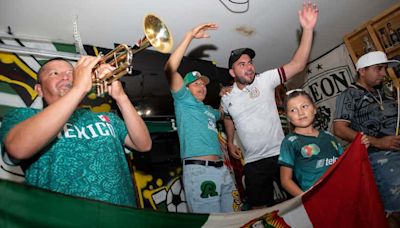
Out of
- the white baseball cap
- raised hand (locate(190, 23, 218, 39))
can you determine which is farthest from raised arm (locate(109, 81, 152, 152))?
the white baseball cap

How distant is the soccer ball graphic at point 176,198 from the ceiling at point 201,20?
1.85m

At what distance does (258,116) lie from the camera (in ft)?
9.58

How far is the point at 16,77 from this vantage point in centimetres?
297

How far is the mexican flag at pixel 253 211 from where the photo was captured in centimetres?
101

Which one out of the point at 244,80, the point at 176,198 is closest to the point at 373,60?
the point at 244,80

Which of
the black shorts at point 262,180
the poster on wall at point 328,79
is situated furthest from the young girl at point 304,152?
the poster on wall at point 328,79

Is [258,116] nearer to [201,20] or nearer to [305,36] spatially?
[305,36]

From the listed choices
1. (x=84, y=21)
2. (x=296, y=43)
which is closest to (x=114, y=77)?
(x=84, y=21)

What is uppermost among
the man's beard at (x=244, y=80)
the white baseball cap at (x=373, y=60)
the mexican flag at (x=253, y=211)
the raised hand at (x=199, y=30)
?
the raised hand at (x=199, y=30)

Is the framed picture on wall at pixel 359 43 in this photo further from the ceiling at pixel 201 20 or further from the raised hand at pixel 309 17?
the raised hand at pixel 309 17

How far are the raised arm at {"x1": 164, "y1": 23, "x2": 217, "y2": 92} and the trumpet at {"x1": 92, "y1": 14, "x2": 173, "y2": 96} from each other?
0.45m

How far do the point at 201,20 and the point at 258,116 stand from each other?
1.35 meters

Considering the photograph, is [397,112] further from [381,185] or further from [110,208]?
[110,208]

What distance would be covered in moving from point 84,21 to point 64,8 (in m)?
0.28
